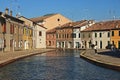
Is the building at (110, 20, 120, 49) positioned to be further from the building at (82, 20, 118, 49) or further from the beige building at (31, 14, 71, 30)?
the beige building at (31, 14, 71, 30)

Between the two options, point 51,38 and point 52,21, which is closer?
point 51,38

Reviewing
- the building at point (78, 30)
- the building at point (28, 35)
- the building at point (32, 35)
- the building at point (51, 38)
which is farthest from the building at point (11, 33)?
the building at point (51, 38)

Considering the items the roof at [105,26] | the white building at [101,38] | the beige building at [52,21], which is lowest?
the white building at [101,38]

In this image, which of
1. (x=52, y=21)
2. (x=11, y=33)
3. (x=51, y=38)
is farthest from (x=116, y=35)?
(x=52, y=21)

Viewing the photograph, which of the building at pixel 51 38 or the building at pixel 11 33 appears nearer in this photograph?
the building at pixel 11 33

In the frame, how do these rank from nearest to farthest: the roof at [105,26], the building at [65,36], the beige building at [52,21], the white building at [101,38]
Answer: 1. the roof at [105,26]
2. the white building at [101,38]
3. the building at [65,36]
4. the beige building at [52,21]

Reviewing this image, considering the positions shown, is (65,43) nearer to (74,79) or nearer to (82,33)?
(82,33)

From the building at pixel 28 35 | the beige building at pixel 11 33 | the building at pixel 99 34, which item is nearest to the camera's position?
the beige building at pixel 11 33

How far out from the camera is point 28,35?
3334 inches

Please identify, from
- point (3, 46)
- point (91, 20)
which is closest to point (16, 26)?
point (3, 46)

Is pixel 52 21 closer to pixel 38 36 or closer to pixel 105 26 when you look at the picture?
pixel 38 36

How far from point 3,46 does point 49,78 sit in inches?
1459

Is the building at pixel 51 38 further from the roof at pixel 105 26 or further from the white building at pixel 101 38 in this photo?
the white building at pixel 101 38

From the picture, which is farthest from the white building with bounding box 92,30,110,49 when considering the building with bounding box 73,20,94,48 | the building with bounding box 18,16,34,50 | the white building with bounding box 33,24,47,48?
the building with bounding box 18,16,34,50
